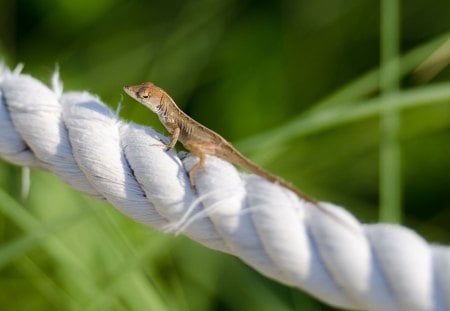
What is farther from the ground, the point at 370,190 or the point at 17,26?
the point at 370,190

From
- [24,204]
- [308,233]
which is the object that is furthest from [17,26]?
[308,233]

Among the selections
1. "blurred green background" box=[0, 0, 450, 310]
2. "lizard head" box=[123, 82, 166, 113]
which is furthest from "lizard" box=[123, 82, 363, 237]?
"blurred green background" box=[0, 0, 450, 310]

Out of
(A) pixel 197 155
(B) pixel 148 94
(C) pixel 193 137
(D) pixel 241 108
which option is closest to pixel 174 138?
(C) pixel 193 137

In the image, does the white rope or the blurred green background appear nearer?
the white rope

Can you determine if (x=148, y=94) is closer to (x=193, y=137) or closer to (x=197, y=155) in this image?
(x=193, y=137)

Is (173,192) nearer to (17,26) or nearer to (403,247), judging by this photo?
(403,247)

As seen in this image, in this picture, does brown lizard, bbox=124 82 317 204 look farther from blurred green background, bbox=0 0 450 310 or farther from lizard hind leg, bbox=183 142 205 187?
blurred green background, bbox=0 0 450 310

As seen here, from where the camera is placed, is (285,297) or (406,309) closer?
(406,309)

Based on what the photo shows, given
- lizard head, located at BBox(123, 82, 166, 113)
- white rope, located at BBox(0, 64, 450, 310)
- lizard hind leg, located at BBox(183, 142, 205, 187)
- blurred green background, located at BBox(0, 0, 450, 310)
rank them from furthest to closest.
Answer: blurred green background, located at BBox(0, 0, 450, 310) → lizard head, located at BBox(123, 82, 166, 113) → lizard hind leg, located at BBox(183, 142, 205, 187) → white rope, located at BBox(0, 64, 450, 310)
